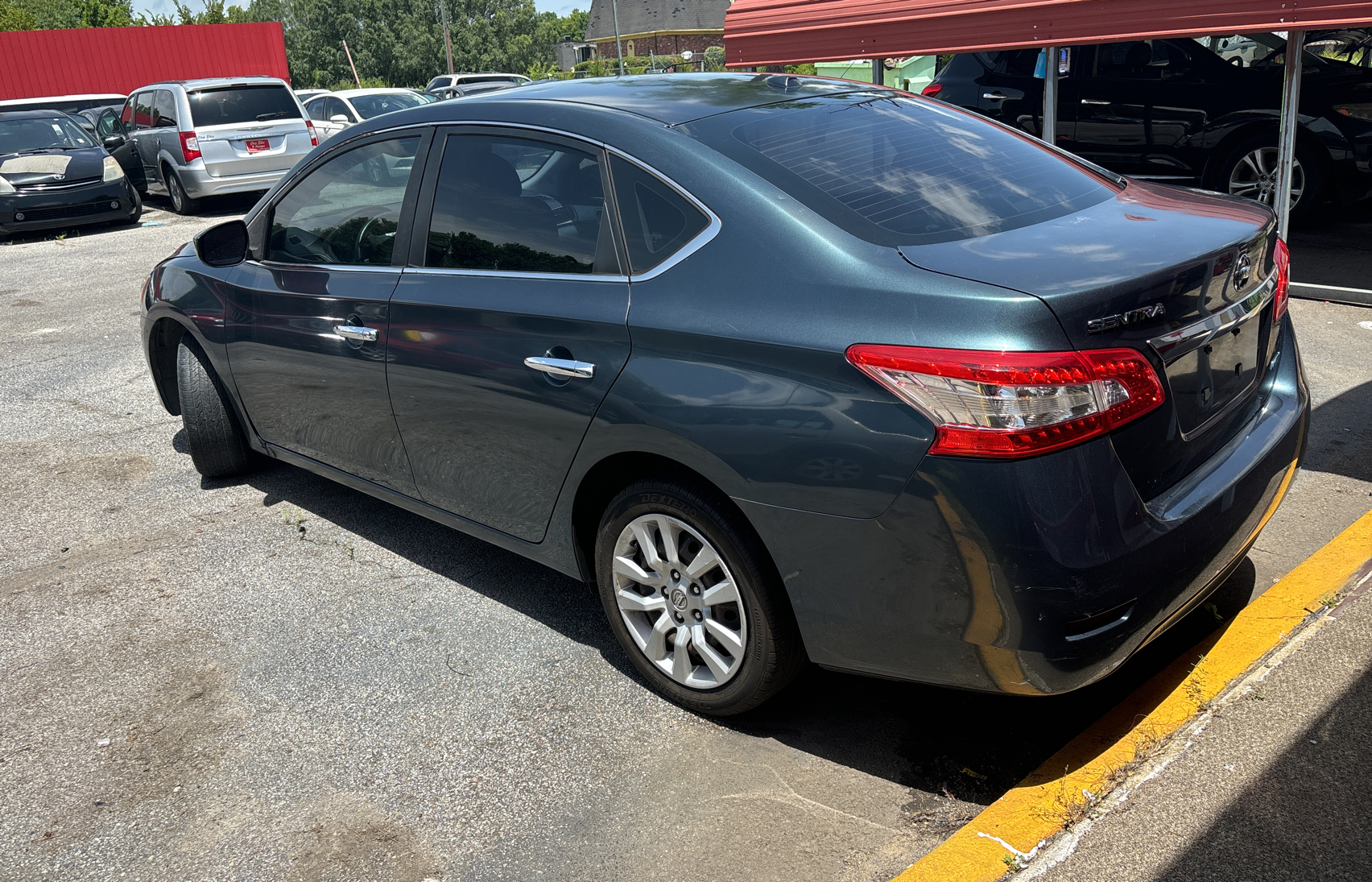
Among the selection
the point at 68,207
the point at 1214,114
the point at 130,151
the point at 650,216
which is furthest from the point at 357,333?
the point at 130,151

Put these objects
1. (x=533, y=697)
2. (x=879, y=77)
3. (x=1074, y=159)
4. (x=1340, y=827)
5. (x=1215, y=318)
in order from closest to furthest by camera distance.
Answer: (x=1340, y=827) → (x=1215, y=318) → (x=533, y=697) → (x=1074, y=159) → (x=879, y=77)

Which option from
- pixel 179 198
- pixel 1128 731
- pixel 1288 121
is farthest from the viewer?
pixel 179 198

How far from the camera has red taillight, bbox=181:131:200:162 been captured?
47.1 feet

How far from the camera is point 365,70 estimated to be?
2884 inches

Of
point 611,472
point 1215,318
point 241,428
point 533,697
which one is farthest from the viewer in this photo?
point 241,428

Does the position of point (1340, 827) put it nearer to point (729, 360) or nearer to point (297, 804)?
point (729, 360)

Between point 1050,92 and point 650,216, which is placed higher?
point 1050,92

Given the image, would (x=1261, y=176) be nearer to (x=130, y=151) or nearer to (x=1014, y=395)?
(x=1014, y=395)

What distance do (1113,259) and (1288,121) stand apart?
582cm

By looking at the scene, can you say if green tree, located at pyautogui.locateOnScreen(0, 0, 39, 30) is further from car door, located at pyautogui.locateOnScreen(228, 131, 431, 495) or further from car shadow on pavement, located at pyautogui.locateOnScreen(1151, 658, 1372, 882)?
car shadow on pavement, located at pyautogui.locateOnScreen(1151, 658, 1372, 882)

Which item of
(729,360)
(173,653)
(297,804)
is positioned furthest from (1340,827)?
(173,653)

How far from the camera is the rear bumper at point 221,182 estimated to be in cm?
1457

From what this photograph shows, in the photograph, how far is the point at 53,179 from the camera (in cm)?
1374

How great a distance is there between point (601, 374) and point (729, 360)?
0.44m
